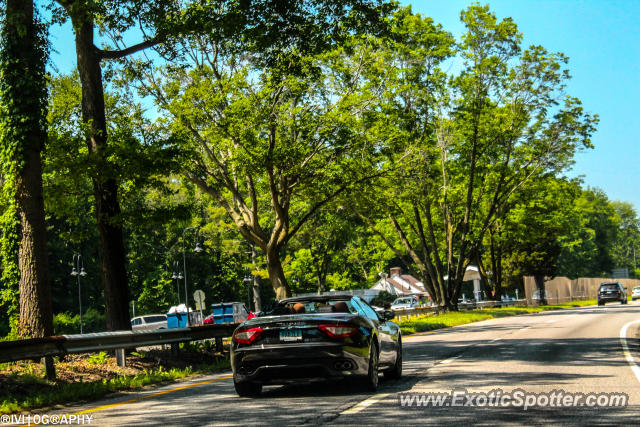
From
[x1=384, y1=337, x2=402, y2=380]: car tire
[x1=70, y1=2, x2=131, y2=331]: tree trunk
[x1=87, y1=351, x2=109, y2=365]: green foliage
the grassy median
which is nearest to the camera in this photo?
the grassy median

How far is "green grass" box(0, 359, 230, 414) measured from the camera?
33.6 feet

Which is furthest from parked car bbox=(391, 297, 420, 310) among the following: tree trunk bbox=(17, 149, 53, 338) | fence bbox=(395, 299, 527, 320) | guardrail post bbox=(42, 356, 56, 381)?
guardrail post bbox=(42, 356, 56, 381)

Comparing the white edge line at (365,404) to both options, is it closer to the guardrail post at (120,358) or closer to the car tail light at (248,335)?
the car tail light at (248,335)

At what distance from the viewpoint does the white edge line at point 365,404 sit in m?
7.94

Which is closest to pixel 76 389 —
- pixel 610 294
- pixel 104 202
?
pixel 104 202

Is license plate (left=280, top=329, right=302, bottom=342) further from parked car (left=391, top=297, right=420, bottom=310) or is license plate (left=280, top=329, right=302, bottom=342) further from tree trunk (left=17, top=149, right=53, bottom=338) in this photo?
parked car (left=391, top=297, right=420, bottom=310)

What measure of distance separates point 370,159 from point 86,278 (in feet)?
150

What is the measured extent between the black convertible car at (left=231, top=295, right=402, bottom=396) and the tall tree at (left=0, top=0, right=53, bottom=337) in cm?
719

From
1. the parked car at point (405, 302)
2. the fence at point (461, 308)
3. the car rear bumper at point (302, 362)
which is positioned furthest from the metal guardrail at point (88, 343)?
the parked car at point (405, 302)

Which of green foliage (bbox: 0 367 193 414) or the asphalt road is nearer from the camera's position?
the asphalt road

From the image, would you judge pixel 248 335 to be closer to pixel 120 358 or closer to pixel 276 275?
pixel 120 358

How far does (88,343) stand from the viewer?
42.9 feet

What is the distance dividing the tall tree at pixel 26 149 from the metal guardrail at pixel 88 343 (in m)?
2.19

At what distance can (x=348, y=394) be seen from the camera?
9.53 meters
